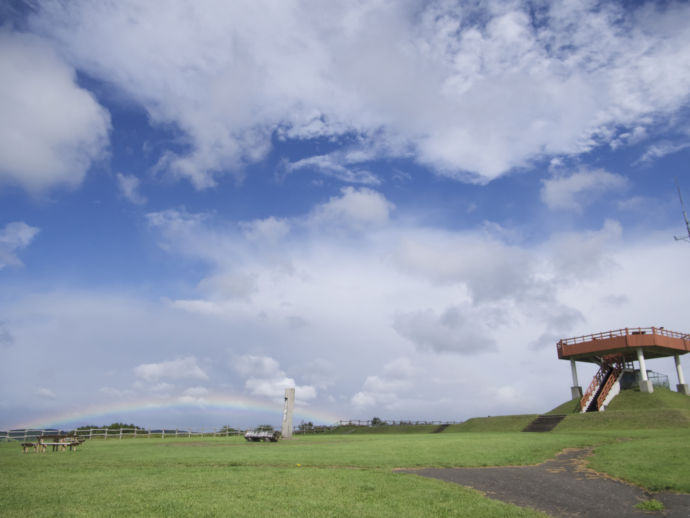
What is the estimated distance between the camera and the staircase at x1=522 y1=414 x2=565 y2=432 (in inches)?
1555

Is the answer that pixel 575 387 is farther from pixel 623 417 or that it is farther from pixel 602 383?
pixel 623 417

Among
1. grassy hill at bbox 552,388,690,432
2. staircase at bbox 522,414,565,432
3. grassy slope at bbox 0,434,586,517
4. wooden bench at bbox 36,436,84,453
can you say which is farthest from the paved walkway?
staircase at bbox 522,414,565,432

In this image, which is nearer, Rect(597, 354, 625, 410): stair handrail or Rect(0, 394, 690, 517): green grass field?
Rect(0, 394, 690, 517): green grass field

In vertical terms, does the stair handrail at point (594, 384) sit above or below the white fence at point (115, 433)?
above

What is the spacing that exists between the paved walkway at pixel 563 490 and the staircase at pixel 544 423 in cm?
2649

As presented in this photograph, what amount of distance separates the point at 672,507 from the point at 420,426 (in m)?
49.9

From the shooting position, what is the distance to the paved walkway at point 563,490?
9383 millimetres

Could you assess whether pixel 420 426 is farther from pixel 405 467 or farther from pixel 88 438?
pixel 405 467

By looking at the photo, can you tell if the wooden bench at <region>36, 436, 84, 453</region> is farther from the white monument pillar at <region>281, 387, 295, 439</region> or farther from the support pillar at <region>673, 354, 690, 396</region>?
the support pillar at <region>673, 354, 690, 396</region>

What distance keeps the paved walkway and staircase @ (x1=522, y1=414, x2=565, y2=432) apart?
86.9 feet

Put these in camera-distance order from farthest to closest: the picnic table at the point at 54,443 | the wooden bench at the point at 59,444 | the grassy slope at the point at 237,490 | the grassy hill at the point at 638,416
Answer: the grassy hill at the point at 638,416 → the wooden bench at the point at 59,444 → the picnic table at the point at 54,443 → the grassy slope at the point at 237,490

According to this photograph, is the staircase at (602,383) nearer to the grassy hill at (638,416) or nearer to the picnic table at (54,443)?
the grassy hill at (638,416)

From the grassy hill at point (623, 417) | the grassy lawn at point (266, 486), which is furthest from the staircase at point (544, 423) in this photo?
the grassy lawn at point (266, 486)

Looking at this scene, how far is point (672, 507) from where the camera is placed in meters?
9.46
